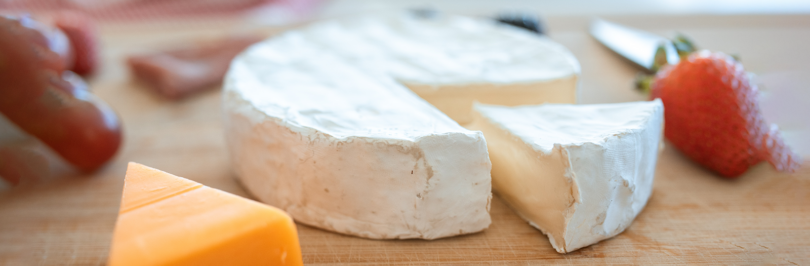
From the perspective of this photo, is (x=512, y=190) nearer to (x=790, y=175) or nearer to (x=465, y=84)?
(x=465, y=84)

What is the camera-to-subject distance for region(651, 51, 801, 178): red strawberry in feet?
4.92

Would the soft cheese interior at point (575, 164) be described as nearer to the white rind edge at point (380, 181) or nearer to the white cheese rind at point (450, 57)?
the white rind edge at point (380, 181)

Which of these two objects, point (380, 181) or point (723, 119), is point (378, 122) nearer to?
point (380, 181)

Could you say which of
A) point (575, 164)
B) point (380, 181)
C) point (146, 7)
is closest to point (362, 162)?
point (380, 181)

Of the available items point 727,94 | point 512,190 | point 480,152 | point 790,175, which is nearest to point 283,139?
point 480,152

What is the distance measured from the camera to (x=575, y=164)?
1158mm

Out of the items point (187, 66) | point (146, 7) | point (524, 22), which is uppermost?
point (524, 22)

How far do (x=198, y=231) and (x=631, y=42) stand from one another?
222cm

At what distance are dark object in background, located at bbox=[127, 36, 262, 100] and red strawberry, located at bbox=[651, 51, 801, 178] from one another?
1862mm

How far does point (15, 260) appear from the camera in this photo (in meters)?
1.30

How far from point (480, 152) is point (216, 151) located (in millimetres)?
1043

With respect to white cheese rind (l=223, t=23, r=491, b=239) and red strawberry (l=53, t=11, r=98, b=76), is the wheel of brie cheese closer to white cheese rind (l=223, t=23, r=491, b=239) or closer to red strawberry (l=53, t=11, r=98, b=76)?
white cheese rind (l=223, t=23, r=491, b=239)

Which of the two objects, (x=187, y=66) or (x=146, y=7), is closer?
(x=187, y=66)

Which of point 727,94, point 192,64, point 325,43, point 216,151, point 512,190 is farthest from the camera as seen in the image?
point 192,64
